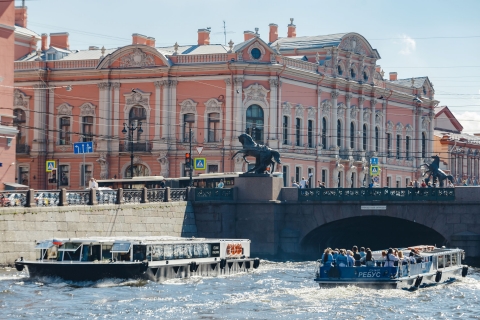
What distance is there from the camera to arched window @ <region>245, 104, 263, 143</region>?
68.9 meters

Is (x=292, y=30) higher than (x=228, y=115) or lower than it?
higher

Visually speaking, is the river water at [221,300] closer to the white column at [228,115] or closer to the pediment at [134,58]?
the white column at [228,115]

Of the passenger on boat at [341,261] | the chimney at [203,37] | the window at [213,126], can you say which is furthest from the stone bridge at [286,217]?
the chimney at [203,37]

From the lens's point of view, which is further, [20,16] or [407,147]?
[407,147]

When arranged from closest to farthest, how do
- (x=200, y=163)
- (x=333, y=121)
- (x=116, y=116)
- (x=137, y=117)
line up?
1. (x=200, y=163)
2. (x=137, y=117)
3. (x=116, y=116)
4. (x=333, y=121)

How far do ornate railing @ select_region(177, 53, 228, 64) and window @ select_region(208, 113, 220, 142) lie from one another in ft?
10.7

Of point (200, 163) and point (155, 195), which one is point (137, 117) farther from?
point (155, 195)

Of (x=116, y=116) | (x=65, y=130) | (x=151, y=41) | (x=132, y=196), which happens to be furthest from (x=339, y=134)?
(x=132, y=196)

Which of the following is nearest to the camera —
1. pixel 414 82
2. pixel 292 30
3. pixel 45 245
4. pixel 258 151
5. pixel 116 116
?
pixel 45 245

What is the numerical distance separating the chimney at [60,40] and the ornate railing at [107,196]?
98.8 feet

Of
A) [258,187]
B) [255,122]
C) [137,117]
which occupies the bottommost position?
[258,187]

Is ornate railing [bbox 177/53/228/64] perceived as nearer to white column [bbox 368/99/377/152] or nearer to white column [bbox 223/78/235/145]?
white column [bbox 223/78/235/145]

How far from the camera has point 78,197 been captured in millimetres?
48125

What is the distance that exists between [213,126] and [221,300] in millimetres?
34485
